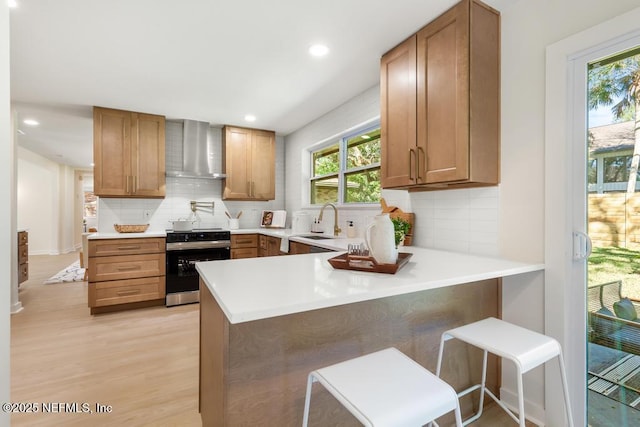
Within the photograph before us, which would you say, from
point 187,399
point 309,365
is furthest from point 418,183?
point 187,399

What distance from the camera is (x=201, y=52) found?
91.6 inches

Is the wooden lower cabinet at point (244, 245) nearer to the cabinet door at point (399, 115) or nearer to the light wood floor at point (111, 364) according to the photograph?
the light wood floor at point (111, 364)

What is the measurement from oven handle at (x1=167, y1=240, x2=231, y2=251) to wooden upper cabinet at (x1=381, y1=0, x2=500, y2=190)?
2756 millimetres

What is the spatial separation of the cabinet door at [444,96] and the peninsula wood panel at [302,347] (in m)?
0.73

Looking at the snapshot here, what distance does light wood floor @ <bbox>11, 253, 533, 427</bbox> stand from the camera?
1732mm

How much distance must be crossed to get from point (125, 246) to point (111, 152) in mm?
1152

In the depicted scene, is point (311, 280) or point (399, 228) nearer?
point (311, 280)

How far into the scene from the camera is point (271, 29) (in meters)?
2.03

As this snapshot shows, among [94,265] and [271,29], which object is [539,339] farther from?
[94,265]

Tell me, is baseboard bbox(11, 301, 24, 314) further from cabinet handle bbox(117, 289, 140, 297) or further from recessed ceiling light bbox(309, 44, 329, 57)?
recessed ceiling light bbox(309, 44, 329, 57)

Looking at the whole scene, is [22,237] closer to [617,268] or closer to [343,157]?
[343,157]

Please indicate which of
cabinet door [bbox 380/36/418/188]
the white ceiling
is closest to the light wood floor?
cabinet door [bbox 380/36/418/188]

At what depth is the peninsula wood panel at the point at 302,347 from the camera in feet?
3.66

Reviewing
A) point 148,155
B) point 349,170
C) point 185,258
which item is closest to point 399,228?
point 349,170
